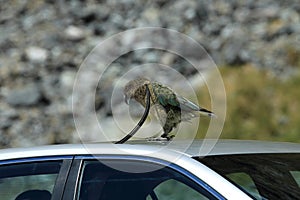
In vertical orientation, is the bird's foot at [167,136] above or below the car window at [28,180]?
above

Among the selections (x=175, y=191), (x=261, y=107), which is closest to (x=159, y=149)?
(x=175, y=191)

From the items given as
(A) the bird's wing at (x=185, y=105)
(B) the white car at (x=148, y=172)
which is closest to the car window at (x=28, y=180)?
(B) the white car at (x=148, y=172)

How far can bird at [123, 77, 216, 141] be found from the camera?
3.77 meters

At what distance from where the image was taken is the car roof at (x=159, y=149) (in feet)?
11.1

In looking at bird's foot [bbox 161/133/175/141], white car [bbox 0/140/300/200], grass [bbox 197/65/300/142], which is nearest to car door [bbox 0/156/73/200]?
white car [bbox 0/140/300/200]

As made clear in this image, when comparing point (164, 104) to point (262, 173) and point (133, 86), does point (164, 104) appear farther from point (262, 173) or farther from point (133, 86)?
point (262, 173)

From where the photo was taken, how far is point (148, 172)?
3338 mm

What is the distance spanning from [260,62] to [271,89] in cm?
90

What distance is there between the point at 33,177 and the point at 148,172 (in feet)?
2.20

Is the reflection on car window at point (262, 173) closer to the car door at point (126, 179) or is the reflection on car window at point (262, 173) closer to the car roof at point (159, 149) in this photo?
the car roof at point (159, 149)

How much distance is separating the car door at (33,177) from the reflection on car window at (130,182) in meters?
0.12

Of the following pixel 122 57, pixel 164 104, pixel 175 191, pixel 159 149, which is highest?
pixel 122 57

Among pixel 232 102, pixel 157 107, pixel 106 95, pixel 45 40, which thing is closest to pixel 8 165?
pixel 157 107

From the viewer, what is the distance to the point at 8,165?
12.1 feet
